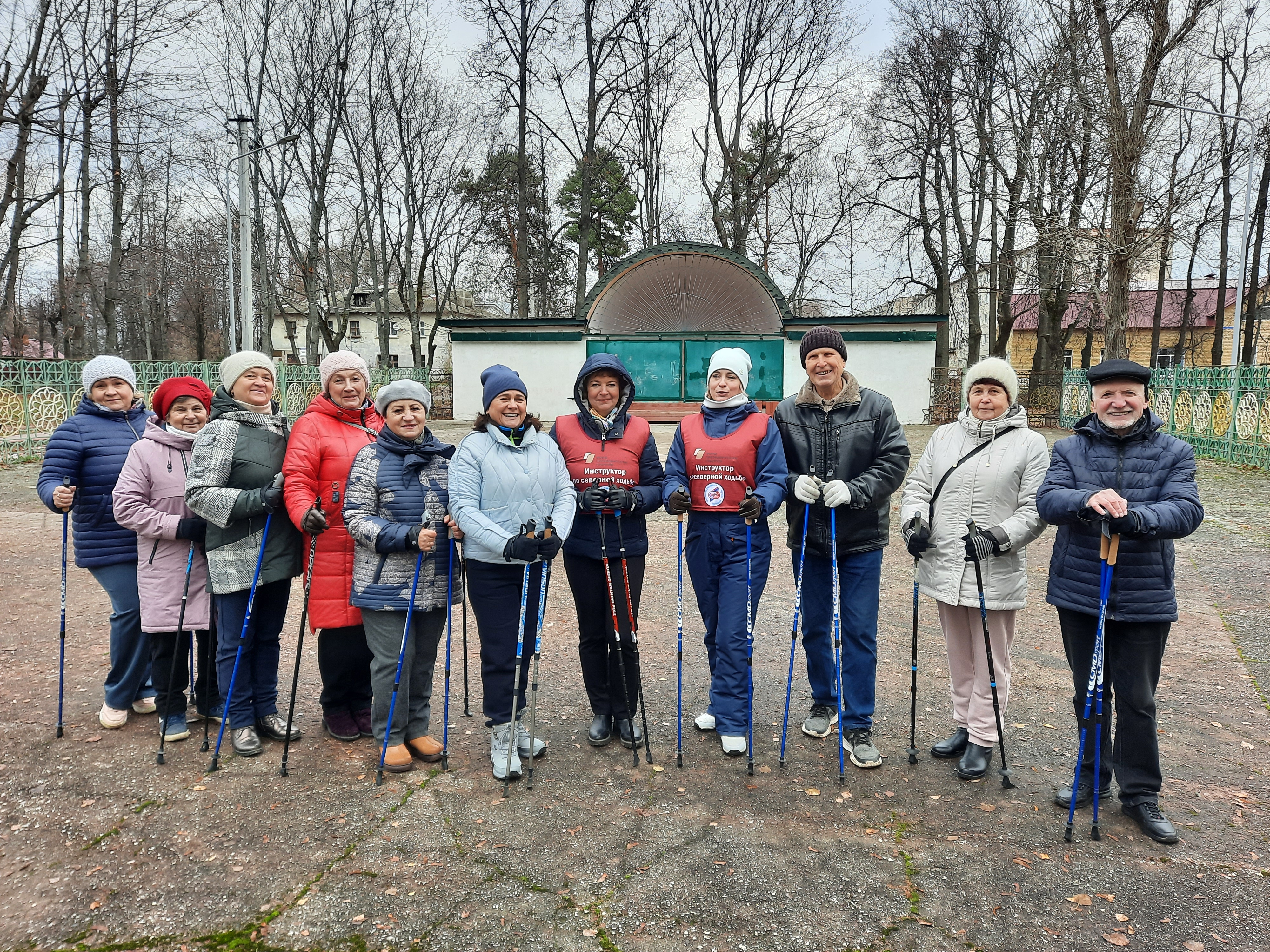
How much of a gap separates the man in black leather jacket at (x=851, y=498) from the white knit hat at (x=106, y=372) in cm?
367

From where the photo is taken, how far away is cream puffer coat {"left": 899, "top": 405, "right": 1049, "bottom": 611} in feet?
13.0

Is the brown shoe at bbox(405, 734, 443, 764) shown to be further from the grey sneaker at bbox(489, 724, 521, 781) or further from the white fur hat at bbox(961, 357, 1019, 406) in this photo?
the white fur hat at bbox(961, 357, 1019, 406)

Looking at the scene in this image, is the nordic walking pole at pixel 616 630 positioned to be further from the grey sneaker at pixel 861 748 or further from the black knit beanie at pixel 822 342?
the black knit beanie at pixel 822 342

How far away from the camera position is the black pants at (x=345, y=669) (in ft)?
14.3

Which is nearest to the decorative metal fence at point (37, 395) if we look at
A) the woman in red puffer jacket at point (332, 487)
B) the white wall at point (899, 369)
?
the woman in red puffer jacket at point (332, 487)

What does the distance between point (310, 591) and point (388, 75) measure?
30.5m

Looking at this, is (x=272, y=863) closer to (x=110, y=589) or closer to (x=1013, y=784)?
(x=110, y=589)

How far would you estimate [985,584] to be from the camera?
4.02 m

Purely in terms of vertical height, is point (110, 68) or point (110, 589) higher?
point (110, 68)

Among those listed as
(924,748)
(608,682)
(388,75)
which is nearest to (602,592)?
(608,682)

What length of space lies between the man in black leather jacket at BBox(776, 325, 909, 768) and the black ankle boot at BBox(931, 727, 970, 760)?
33 cm

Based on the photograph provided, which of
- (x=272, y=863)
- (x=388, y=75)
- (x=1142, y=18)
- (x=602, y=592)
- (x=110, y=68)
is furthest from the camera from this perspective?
(x=388, y=75)

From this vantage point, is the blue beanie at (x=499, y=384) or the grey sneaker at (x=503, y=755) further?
the blue beanie at (x=499, y=384)

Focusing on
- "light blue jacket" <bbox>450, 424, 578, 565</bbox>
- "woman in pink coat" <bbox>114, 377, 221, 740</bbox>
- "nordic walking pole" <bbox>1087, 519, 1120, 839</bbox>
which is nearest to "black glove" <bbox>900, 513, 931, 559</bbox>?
"nordic walking pole" <bbox>1087, 519, 1120, 839</bbox>
